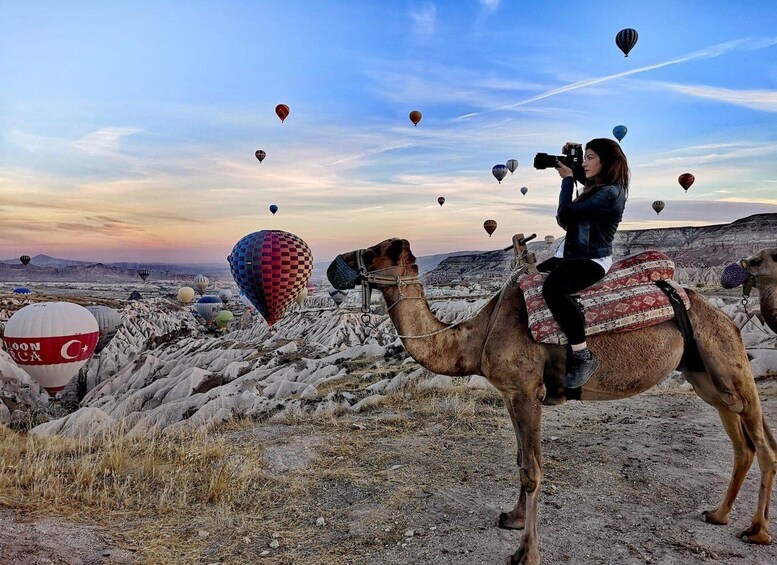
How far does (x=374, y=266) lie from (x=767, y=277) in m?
4.39

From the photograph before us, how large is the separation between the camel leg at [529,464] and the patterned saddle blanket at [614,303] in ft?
2.08

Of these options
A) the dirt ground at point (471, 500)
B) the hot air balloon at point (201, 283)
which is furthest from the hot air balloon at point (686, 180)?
the hot air balloon at point (201, 283)

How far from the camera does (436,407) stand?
10219 mm

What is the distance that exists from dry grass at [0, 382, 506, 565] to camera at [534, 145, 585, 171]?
4.10 metres

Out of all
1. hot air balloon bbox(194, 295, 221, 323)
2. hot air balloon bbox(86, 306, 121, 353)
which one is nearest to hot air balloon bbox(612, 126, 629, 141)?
hot air balloon bbox(86, 306, 121, 353)

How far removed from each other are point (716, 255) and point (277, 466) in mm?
111266

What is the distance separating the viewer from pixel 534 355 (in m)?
4.86

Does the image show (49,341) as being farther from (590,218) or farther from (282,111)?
(590,218)

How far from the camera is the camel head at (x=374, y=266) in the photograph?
505 cm

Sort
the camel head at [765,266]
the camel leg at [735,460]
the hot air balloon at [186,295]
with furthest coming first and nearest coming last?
the hot air balloon at [186,295]
the camel head at [765,266]
the camel leg at [735,460]

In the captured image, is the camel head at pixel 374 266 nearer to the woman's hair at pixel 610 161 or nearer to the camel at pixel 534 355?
the camel at pixel 534 355

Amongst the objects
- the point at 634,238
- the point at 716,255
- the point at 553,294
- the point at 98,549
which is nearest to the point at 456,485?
the point at 553,294

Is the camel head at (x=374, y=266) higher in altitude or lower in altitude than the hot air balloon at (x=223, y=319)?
higher

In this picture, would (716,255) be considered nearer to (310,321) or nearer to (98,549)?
(310,321)
